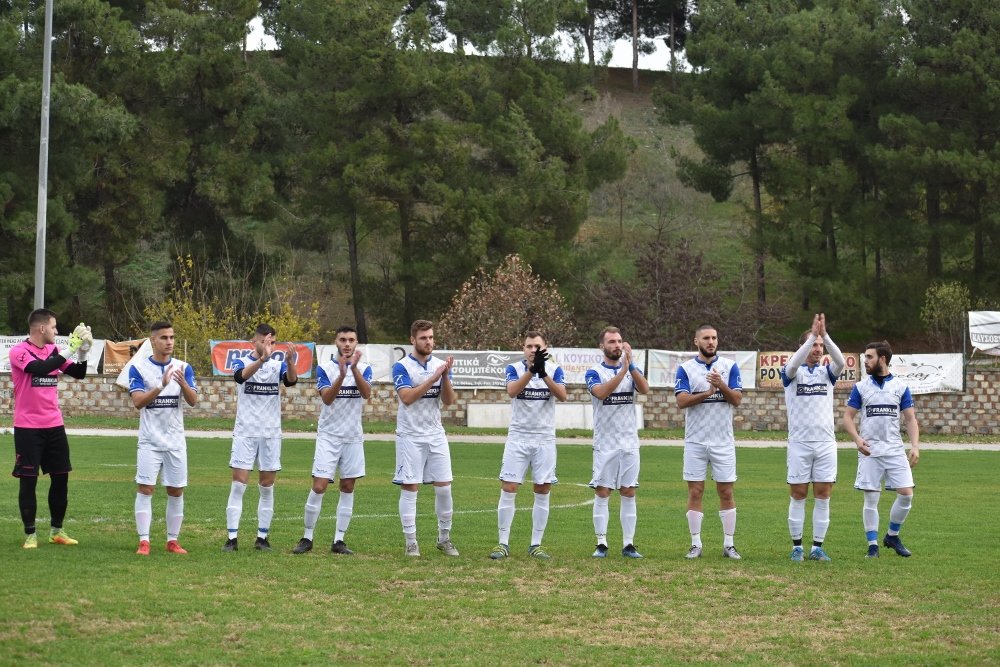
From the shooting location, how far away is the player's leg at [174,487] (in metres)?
12.9

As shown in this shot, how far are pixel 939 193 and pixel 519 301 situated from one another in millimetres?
18748

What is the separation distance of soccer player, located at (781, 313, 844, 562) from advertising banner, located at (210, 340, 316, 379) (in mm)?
26614

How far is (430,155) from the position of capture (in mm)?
53938

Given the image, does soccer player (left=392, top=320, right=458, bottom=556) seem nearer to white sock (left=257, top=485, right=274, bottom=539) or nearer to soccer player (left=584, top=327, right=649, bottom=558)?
white sock (left=257, top=485, right=274, bottom=539)

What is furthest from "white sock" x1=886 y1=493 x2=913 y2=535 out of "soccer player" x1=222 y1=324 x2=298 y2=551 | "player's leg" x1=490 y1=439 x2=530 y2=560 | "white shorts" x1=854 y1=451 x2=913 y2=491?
"soccer player" x1=222 y1=324 x2=298 y2=551

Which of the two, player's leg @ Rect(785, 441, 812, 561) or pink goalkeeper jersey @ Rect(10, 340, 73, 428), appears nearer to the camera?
pink goalkeeper jersey @ Rect(10, 340, 73, 428)

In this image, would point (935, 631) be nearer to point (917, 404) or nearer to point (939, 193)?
point (917, 404)

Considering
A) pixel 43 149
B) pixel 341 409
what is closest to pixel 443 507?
pixel 341 409

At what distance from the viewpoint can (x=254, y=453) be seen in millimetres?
13172

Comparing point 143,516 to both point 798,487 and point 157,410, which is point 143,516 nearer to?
point 157,410

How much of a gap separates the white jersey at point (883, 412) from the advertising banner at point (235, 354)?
2640 centimetres

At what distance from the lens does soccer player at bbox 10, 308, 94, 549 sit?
509 inches

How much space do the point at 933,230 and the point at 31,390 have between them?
146 feet

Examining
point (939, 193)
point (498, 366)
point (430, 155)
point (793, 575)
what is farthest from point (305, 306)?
point (793, 575)
